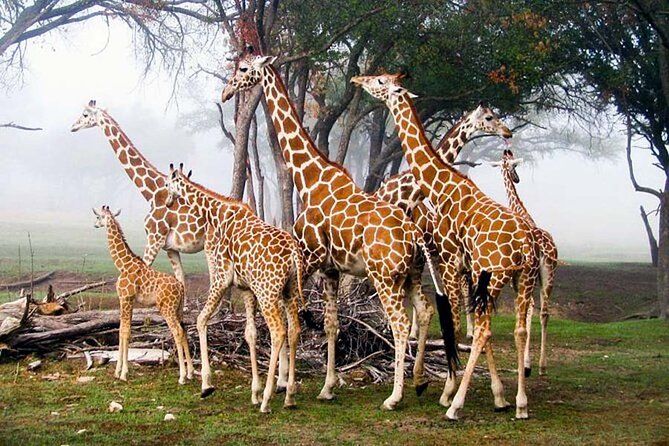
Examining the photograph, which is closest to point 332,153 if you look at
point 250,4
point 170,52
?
point 170,52

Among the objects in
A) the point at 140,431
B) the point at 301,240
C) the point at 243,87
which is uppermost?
the point at 243,87

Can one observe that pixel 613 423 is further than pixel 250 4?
No

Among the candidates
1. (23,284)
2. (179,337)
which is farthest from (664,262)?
(23,284)

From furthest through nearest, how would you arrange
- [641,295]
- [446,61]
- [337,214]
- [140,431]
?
[641,295]
[446,61]
[337,214]
[140,431]

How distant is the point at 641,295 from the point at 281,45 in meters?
12.3

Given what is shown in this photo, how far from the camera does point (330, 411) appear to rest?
8.55 metres

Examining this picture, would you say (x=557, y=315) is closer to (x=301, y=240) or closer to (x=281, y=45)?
(x=281, y=45)

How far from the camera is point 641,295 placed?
23203 mm

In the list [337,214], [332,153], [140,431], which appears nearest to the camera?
[140,431]

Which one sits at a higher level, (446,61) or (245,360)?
(446,61)

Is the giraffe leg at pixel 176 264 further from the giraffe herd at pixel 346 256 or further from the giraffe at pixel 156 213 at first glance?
the giraffe herd at pixel 346 256

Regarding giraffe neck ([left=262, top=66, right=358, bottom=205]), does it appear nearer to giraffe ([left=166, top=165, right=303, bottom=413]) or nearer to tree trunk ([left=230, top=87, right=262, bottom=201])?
giraffe ([left=166, top=165, right=303, bottom=413])

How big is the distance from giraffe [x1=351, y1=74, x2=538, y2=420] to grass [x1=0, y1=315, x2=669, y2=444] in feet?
1.49

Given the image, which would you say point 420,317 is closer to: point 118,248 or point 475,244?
point 475,244
